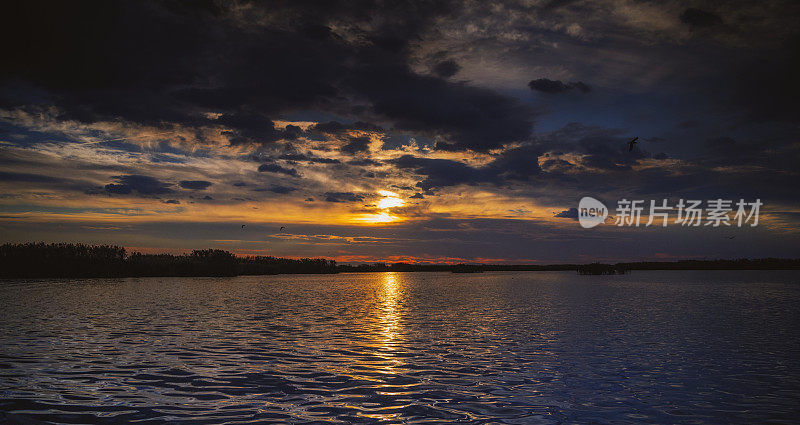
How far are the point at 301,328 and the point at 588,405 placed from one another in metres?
22.4

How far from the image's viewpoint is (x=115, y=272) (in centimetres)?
12600

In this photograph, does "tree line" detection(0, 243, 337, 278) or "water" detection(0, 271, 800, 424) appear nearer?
"water" detection(0, 271, 800, 424)

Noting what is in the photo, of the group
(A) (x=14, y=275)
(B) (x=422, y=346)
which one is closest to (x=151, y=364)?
(B) (x=422, y=346)

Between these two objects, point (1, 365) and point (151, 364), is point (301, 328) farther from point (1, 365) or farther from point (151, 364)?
point (1, 365)

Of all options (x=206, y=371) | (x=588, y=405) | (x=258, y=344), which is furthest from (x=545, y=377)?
(x=258, y=344)

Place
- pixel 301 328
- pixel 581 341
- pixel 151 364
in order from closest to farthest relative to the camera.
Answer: pixel 151 364
pixel 581 341
pixel 301 328

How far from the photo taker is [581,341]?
94.4ft

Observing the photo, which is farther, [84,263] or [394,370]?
[84,263]

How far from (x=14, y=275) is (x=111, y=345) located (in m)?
110

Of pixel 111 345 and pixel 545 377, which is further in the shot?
pixel 111 345

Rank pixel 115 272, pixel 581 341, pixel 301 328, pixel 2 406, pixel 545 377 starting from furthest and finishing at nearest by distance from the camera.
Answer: pixel 115 272, pixel 301 328, pixel 581 341, pixel 545 377, pixel 2 406

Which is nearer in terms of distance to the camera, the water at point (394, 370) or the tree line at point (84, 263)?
the water at point (394, 370)

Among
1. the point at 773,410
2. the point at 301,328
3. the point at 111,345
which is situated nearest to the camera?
the point at 773,410

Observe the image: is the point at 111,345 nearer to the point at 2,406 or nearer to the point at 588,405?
the point at 2,406
